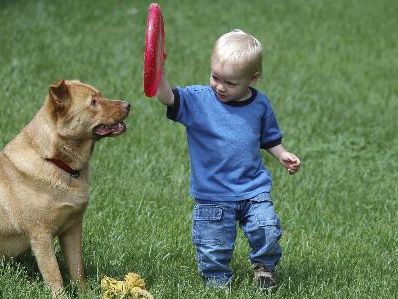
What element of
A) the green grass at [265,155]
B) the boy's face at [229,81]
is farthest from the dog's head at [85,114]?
the green grass at [265,155]

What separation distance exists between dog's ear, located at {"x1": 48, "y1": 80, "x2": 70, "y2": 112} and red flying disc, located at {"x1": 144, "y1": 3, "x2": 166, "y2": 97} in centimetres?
43

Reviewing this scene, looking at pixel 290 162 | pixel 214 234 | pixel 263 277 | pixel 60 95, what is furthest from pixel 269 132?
pixel 60 95

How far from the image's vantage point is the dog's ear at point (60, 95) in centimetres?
483

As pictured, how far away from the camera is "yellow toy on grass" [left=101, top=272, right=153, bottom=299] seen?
476cm

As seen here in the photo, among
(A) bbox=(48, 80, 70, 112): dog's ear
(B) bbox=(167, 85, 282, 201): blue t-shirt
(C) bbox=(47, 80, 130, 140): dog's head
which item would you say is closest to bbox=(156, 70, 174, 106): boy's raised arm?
(B) bbox=(167, 85, 282, 201): blue t-shirt

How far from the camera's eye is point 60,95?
4875 mm

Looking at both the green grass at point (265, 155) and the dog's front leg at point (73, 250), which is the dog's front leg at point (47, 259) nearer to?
the green grass at point (265, 155)

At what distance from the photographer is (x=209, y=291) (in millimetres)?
5098

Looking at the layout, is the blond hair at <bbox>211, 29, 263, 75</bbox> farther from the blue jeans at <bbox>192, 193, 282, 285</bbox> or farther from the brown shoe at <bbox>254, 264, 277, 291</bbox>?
the brown shoe at <bbox>254, 264, 277, 291</bbox>

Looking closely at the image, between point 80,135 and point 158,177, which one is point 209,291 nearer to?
point 80,135

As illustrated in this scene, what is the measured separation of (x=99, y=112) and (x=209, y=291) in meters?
1.17

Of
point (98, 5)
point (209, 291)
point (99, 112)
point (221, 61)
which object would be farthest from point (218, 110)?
point (98, 5)

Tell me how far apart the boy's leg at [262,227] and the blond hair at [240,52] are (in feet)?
2.49

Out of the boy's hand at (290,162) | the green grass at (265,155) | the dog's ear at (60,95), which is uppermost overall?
the dog's ear at (60,95)
